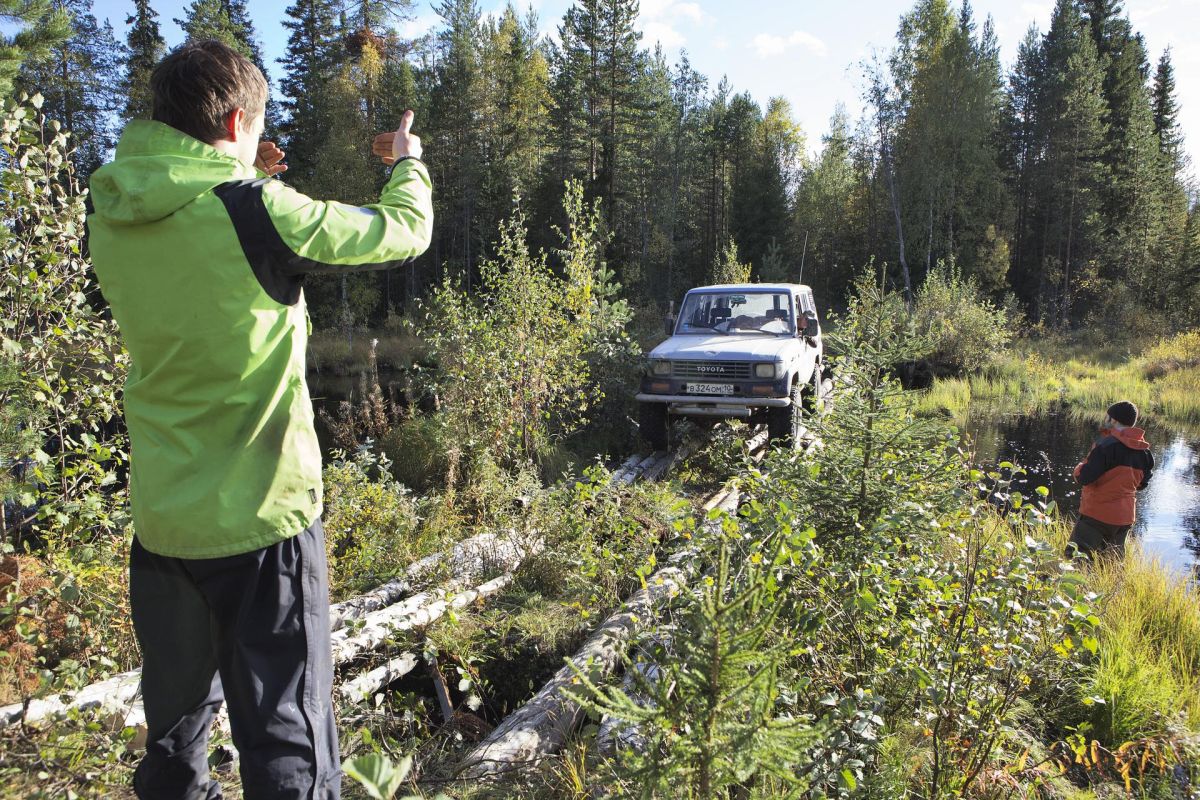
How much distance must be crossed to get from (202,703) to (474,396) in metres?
5.89

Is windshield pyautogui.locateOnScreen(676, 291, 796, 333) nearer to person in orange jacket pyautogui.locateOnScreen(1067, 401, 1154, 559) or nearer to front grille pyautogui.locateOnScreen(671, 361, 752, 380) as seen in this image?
front grille pyautogui.locateOnScreen(671, 361, 752, 380)

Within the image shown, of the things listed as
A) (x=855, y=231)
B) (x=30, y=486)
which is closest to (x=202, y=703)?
(x=30, y=486)

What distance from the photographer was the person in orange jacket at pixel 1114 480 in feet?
19.6

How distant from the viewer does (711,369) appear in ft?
27.1

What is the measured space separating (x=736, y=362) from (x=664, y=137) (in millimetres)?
31687

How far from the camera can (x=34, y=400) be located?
349cm

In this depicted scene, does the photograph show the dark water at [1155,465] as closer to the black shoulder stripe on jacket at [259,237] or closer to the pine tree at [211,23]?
the black shoulder stripe on jacket at [259,237]

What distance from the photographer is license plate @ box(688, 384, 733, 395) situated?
26.6ft

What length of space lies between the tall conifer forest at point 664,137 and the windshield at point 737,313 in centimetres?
1739

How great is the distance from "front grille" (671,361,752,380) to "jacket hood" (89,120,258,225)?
6.88 metres

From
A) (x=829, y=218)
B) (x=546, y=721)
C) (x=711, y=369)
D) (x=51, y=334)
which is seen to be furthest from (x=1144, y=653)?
(x=829, y=218)

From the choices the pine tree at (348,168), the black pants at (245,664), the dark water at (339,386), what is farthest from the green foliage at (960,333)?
the black pants at (245,664)

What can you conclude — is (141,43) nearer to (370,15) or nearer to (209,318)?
(370,15)

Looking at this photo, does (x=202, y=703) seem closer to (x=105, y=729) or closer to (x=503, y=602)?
(x=105, y=729)
